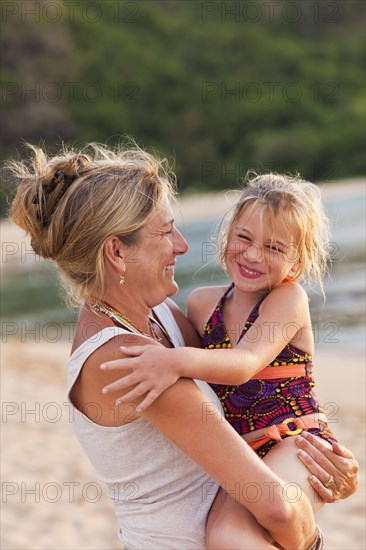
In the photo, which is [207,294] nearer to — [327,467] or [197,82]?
[327,467]

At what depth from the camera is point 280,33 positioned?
249 ft

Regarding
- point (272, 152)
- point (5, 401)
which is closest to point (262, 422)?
point (5, 401)

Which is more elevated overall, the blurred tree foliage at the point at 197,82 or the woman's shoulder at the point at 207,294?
the woman's shoulder at the point at 207,294

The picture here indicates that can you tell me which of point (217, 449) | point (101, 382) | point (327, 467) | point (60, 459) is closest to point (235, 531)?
point (217, 449)

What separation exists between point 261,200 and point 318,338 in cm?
1107

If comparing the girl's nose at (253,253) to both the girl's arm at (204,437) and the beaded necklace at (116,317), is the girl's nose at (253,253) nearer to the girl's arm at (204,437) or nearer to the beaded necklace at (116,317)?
the beaded necklace at (116,317)

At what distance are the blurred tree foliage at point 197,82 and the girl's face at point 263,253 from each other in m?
42.9

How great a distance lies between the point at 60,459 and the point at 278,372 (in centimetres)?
536

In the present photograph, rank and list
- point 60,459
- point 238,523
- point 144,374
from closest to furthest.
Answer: point 144,374, point 238,523, point 60,459

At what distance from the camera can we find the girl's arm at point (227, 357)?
6.99 ft

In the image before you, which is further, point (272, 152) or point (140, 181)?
point (272, 152)

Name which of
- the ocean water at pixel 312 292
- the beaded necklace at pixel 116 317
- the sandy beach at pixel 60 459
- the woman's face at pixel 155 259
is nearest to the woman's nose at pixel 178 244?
the woman's face at pixel 155 259

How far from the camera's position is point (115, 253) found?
239 cm

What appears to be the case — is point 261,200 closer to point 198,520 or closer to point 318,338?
point 198,520
